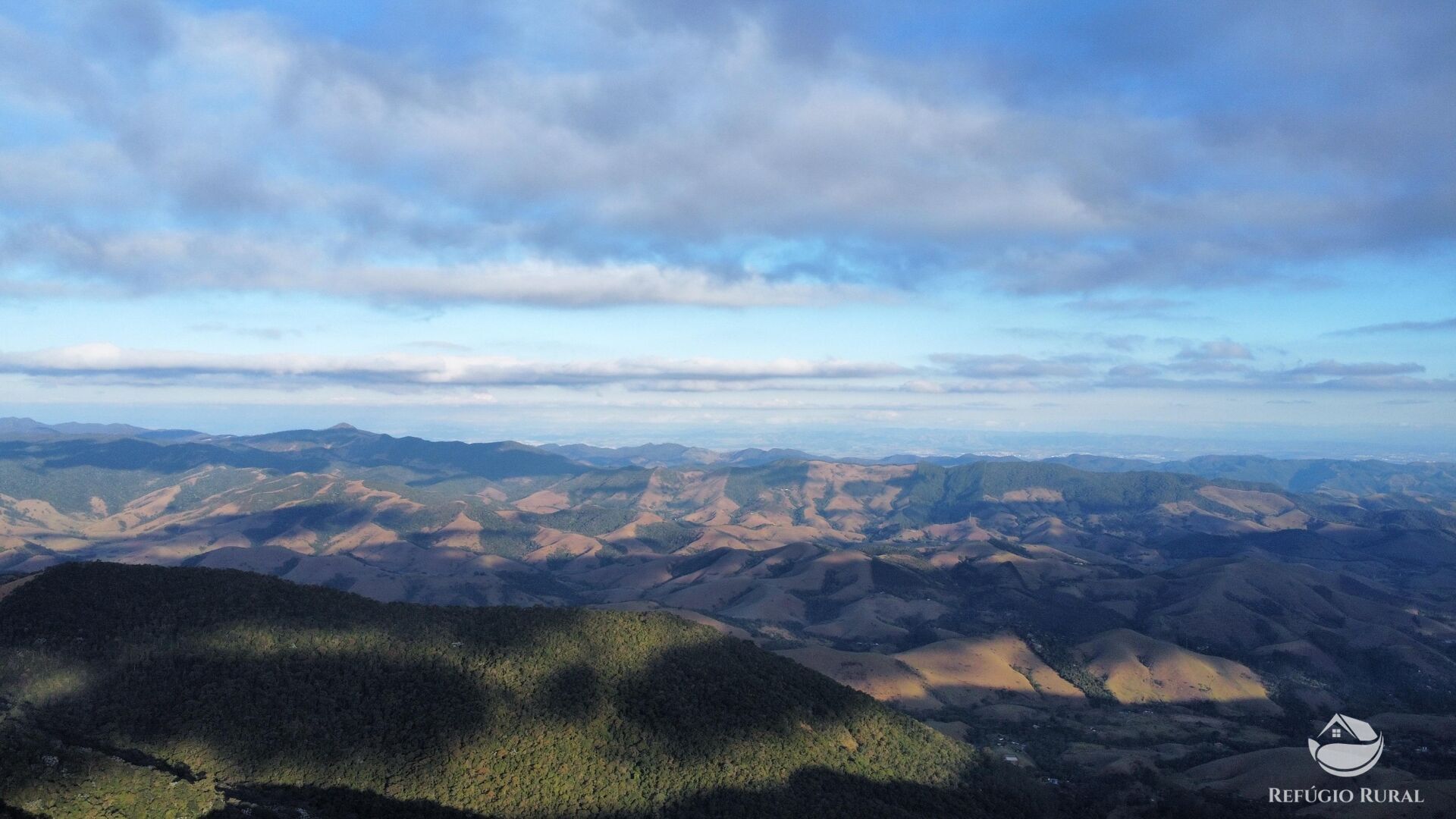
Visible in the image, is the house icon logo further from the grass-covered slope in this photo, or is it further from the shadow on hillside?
the grass-covered slope

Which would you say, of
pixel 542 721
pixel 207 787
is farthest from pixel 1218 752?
pixel 207 787

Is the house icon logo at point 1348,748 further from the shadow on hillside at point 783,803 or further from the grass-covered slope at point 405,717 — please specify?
the grass-covered slope at point 405,717

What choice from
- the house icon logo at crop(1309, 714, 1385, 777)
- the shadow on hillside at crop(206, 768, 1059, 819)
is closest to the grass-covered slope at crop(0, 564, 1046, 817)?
the shadow on hillside at crop(206, 768, 1059, 819)

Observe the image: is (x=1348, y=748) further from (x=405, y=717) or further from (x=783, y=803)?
(x=405, y=717)

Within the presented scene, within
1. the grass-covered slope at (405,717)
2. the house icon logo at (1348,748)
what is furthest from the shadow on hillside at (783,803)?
the house icon logo at (1348,748)

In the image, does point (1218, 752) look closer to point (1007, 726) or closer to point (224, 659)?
point (1007, 726)

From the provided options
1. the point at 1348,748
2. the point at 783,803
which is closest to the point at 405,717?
the point at 783,803
